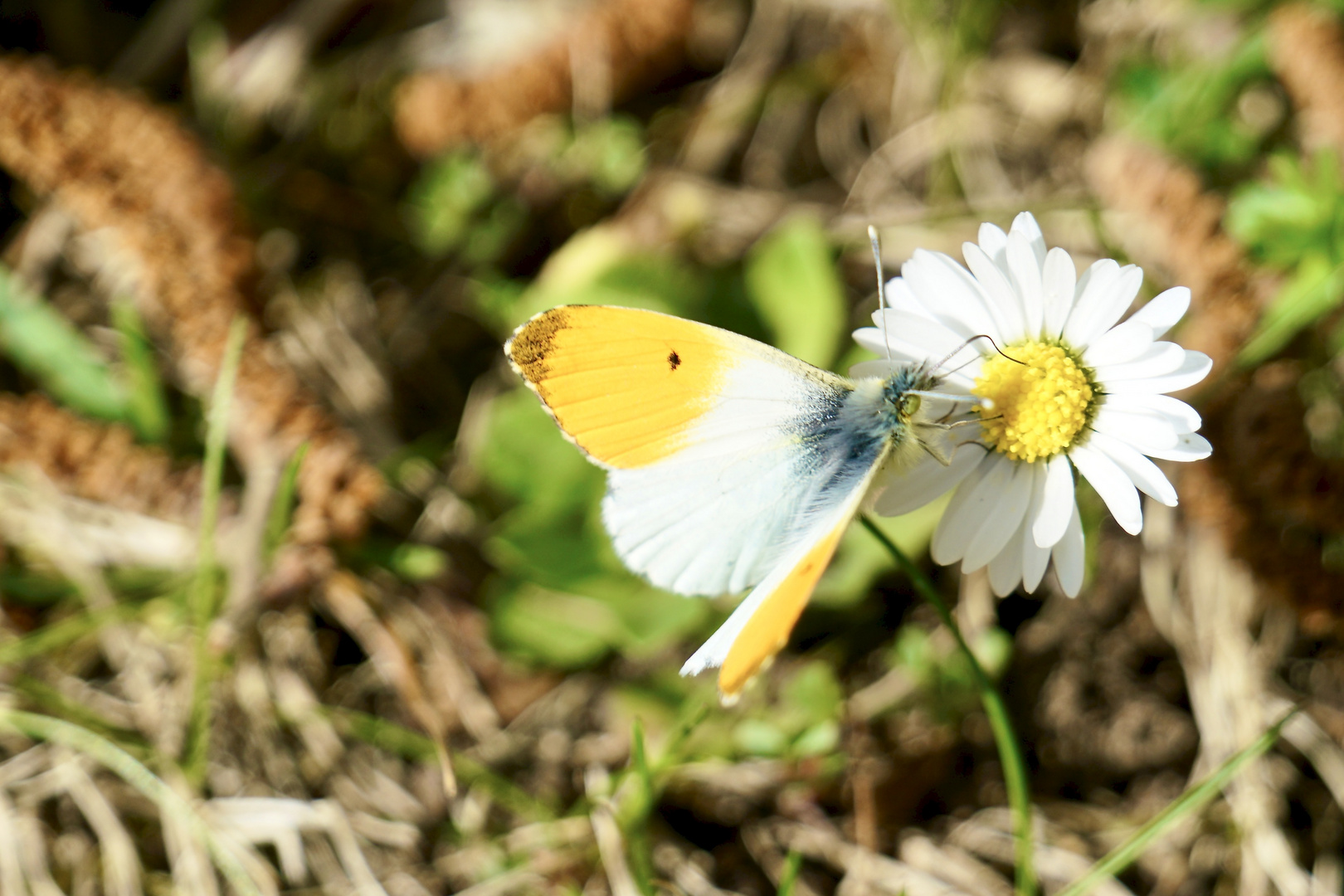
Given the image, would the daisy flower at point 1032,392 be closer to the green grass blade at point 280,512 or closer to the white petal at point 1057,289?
the white petal at point 1057,289

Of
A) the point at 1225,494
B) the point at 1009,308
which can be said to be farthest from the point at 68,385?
the point at 1225,494

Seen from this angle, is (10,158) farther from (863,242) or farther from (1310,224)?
(1310,224)

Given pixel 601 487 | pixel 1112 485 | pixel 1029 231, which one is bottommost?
pixel 1112 485

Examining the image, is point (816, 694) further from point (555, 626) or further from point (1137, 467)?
point (1137, 467)

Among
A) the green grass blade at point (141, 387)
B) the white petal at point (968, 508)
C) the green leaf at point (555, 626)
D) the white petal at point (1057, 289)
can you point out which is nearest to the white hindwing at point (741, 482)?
the white petal at point (968, 508)

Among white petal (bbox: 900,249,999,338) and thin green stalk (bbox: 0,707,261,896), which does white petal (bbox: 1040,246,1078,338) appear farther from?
thin green stalk (bbox: 0,707,261,896)

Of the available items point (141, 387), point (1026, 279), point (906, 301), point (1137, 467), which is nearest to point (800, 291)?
point (906, 301)
